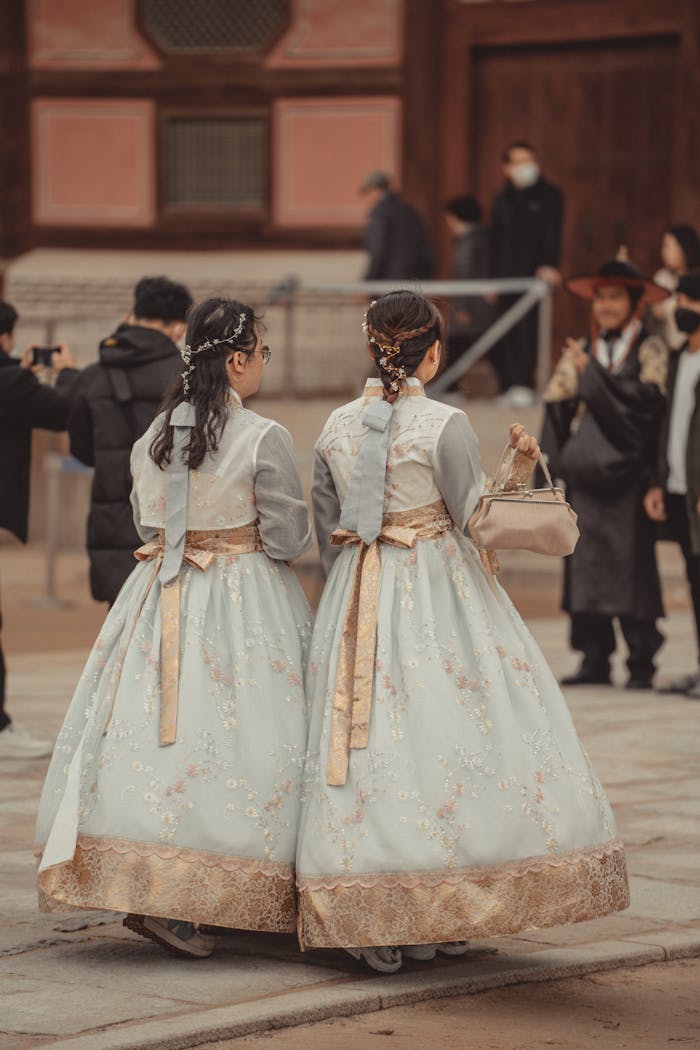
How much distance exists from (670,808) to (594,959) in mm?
1828

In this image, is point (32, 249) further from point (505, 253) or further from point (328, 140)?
point (505, 253)

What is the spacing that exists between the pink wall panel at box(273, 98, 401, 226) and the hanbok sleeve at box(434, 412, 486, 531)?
11392 millimetres

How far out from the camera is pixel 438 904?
4711 millimetres

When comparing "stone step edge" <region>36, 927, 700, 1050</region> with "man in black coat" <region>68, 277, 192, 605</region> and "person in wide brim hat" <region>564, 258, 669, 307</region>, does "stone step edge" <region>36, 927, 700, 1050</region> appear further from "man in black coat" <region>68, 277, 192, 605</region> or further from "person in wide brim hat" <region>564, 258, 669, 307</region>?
"person in wide brim hat" <region>564, 258, 669, 307</region>

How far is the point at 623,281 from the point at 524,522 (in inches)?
163

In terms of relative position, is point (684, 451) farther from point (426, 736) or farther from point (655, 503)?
point (426, 736)

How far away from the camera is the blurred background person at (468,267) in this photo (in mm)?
14508

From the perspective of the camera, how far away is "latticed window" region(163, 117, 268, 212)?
16734 mm

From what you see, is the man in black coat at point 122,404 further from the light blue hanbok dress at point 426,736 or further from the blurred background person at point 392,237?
the blurred background person at point 392,237

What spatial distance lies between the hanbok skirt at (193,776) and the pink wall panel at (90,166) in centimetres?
1209

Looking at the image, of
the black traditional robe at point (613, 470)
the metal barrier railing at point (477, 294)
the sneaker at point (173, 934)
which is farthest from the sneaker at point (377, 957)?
the metal barrier railing at point (477, 294)

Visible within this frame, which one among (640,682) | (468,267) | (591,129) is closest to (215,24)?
(591,129)

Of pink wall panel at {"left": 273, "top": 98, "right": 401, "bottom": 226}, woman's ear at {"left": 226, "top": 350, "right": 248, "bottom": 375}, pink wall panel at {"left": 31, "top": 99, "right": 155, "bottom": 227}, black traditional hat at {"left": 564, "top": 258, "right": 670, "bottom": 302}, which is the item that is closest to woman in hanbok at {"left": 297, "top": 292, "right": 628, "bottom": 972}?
woman's ear at {"left": 226, "top": 350, "right": 248, "bottom": 375}

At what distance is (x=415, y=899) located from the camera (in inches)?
186
